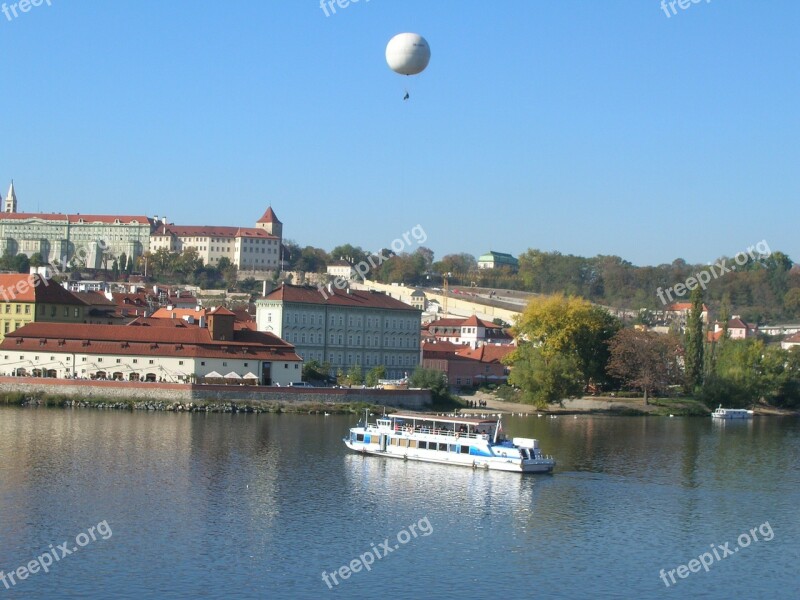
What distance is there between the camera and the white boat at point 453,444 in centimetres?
3700

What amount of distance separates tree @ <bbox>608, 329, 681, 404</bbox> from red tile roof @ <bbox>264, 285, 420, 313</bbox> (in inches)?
494

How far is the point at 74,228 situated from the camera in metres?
159

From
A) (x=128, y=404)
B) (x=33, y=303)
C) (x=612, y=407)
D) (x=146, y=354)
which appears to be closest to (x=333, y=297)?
(x=146, y=354)

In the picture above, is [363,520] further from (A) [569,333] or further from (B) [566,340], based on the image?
(A) [569,333]

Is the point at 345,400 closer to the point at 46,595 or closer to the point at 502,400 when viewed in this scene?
the point at 502,400

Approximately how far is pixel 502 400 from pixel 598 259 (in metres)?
117

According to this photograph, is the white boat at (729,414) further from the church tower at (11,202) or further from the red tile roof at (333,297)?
the church tower at (11,202)

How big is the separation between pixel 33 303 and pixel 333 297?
16.7 m

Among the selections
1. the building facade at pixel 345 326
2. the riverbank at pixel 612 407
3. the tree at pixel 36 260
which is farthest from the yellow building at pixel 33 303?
the tree at pixel 36 260

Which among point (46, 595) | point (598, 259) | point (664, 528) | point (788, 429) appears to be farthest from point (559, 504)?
point (598, 259)

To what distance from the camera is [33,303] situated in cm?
Result: 6475

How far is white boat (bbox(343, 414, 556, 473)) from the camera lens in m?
37.0

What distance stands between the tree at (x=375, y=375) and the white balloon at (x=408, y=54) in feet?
85.3

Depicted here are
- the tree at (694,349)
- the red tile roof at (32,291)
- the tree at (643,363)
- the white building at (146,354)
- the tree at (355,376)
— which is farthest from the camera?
the tree at (694,349)
